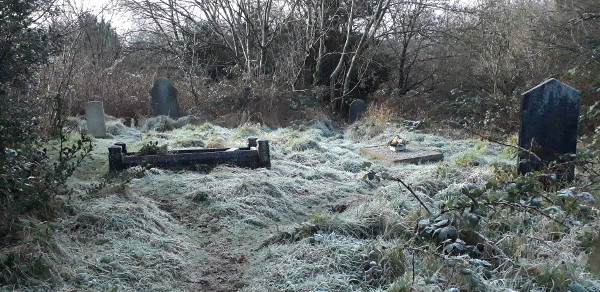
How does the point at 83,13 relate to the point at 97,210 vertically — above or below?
above

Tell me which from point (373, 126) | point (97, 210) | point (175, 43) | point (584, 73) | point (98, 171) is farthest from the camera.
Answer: point (175, 43)

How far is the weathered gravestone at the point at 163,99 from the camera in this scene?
14.6m

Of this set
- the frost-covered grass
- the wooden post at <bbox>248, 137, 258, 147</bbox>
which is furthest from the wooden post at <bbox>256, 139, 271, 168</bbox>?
the wooden post at <bbox>248, 137, 258, 147</bbox>

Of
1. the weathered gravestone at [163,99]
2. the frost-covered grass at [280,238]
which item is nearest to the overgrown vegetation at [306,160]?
the frost-covered grass at [280,238]

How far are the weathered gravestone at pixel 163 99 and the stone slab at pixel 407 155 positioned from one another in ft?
23.2

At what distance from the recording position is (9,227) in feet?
13.2

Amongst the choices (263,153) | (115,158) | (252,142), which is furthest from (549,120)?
(115,158)

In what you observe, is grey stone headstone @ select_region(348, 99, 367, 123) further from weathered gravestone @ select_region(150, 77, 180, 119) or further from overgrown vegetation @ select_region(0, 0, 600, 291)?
weathered gravestone @ select_region(150, 77, 180, 119)

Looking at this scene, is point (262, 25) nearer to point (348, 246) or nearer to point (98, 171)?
point (98, 171)

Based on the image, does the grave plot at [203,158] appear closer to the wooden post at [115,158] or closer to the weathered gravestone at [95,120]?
the wooden post at [115,158]

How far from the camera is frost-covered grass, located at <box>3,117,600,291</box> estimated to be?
3.49 metres

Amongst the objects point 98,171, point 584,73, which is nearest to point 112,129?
point 98,171

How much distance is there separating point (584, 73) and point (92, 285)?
33.7 ft

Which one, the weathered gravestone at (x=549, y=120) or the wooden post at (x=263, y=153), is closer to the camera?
the weathered gravestone at (x=549, y=120)
